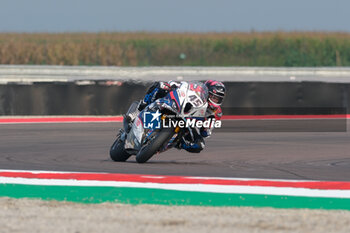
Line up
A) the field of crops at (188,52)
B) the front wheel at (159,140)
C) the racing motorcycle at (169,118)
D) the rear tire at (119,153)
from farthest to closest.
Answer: the field of crops at (188,52)
the rear tire at (119,153)
the racing motorcycle at (169,118)
the front wheel at (159,140)

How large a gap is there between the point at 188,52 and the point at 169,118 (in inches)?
1947

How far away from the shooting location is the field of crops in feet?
174

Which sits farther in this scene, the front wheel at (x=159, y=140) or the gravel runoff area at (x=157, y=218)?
the front wheel at (x=159, y=140)

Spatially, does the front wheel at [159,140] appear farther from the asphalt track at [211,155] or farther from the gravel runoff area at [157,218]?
the gravel runoff area at [157,218]

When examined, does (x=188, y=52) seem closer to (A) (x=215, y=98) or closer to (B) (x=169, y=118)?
(A) (x=215, y=98)

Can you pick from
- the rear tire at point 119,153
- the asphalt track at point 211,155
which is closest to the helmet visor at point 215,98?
the asphalt track at point 211,155

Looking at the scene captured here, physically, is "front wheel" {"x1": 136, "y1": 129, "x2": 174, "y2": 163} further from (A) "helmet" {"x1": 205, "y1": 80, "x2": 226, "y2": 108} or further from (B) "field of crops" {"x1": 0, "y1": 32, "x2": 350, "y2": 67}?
(B) "field of crops" {"x1": 0, "y1": 32, "x2": 350, "y2": 67}

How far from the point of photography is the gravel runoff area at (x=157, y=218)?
6.45 m

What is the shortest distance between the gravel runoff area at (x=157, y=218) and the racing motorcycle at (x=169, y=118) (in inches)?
97.2

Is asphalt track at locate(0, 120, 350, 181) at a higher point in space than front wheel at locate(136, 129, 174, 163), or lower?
lower

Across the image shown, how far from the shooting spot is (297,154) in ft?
40.9

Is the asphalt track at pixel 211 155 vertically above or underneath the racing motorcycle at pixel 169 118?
underneath

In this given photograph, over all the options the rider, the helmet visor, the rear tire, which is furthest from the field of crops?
the helmet visor

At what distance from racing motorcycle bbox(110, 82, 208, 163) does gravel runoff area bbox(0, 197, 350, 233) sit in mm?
2469
